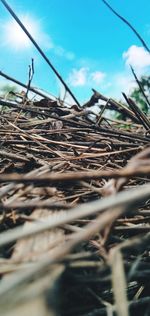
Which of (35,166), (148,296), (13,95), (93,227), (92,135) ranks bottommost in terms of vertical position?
(148,296)

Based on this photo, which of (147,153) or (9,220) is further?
(9,220)

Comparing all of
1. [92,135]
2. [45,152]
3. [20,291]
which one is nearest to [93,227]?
[20,291]

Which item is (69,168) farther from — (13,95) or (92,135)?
(13,95)

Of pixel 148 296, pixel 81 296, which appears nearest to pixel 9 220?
pixel 81 296

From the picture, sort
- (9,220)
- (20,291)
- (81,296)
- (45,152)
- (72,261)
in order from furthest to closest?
(45,152), (9,220), (81,296), (72,261), (20,291)

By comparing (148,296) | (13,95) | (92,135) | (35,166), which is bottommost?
(148,296)

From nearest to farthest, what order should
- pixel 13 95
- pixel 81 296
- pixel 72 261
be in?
pixel 72 261 → pixel 81 296 → pixel 13 95

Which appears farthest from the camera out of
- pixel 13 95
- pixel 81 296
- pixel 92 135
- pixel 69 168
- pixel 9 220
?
pixel 13 95

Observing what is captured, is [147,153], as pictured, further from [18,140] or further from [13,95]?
[13,95]

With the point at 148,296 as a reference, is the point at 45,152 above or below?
above
